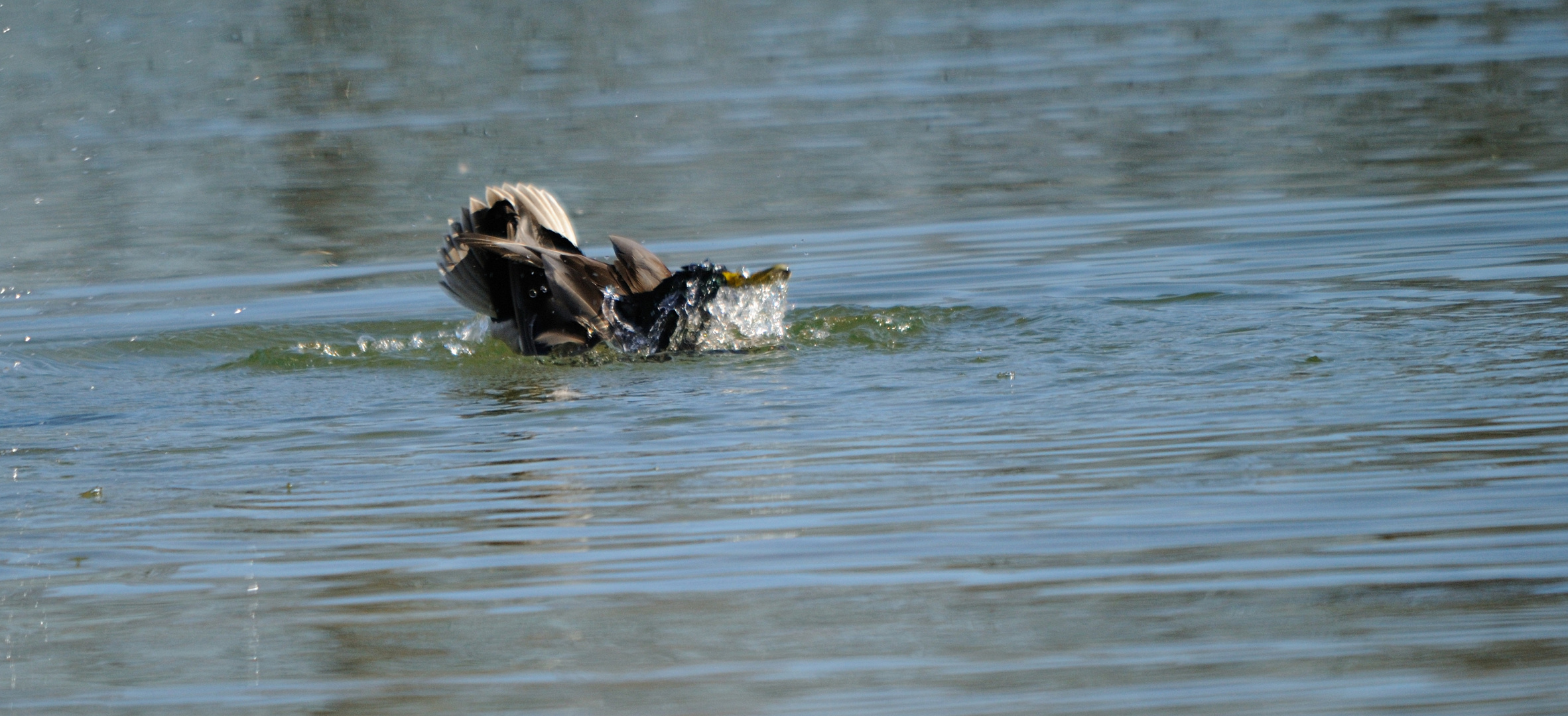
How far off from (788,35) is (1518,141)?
31.5 feet

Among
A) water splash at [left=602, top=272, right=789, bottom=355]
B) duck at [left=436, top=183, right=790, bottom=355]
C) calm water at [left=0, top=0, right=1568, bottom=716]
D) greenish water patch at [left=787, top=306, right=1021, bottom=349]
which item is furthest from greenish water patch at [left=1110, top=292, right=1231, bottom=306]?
duck at [left=436, top=183, right=790, bottom=355]

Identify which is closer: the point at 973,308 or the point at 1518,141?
the point at 973,308

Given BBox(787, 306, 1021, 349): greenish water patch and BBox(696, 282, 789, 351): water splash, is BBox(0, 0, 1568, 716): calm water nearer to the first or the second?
BBox(787, 306, 1021, 349): greenish water patch

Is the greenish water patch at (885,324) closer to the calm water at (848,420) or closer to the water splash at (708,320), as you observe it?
the calm water at (848,420)

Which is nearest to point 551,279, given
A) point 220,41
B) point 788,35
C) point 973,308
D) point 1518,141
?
point 973,308

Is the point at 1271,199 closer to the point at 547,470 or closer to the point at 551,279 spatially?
the point at 551,279

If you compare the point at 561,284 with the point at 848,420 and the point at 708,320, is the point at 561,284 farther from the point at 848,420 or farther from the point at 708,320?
the point at 848,420

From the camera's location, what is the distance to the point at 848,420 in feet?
19.4

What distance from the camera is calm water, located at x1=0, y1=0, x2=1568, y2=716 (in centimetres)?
373

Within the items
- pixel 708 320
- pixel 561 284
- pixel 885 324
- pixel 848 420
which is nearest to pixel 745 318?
pixel 708 320

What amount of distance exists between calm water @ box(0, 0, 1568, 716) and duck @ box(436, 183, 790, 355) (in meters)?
0.18

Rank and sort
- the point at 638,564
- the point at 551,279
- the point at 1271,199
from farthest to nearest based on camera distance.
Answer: the point at 1271,199 → the point at 551,279 → the point at 638,564

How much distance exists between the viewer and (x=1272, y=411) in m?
5.61

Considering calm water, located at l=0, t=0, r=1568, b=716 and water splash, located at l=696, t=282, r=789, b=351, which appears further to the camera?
water splash, located at l=696, t=282, r=789, b=351
